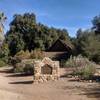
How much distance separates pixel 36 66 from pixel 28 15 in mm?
50673

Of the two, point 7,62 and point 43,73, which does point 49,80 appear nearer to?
point 43,73

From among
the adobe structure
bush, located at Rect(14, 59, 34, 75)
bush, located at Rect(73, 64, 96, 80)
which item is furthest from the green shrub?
the adobe structure

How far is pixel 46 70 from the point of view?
33750mm

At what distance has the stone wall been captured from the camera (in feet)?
109

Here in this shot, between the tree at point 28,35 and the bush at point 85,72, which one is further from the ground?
the tree at point 28,35

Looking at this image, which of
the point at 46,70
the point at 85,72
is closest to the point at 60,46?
the point at 85,72

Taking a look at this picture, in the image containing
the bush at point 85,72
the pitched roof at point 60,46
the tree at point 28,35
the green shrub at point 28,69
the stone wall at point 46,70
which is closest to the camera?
the stone wall at point 46,70

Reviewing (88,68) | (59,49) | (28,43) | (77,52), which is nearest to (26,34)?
(28,43)

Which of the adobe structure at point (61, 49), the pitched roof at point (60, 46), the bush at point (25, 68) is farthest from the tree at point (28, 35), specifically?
the bush at point (25, 68)

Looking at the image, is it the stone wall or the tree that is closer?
the stone wall

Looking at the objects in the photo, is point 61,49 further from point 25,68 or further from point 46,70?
point 46,70

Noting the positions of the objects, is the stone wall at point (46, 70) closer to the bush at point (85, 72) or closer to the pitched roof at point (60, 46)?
the bush at point (85, 72)

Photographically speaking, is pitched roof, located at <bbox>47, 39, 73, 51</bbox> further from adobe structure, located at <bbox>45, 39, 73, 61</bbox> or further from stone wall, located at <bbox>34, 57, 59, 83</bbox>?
stone wall, located at <bbox>34, 57, 59, 83</bbox>

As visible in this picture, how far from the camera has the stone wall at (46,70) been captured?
33125 mm
